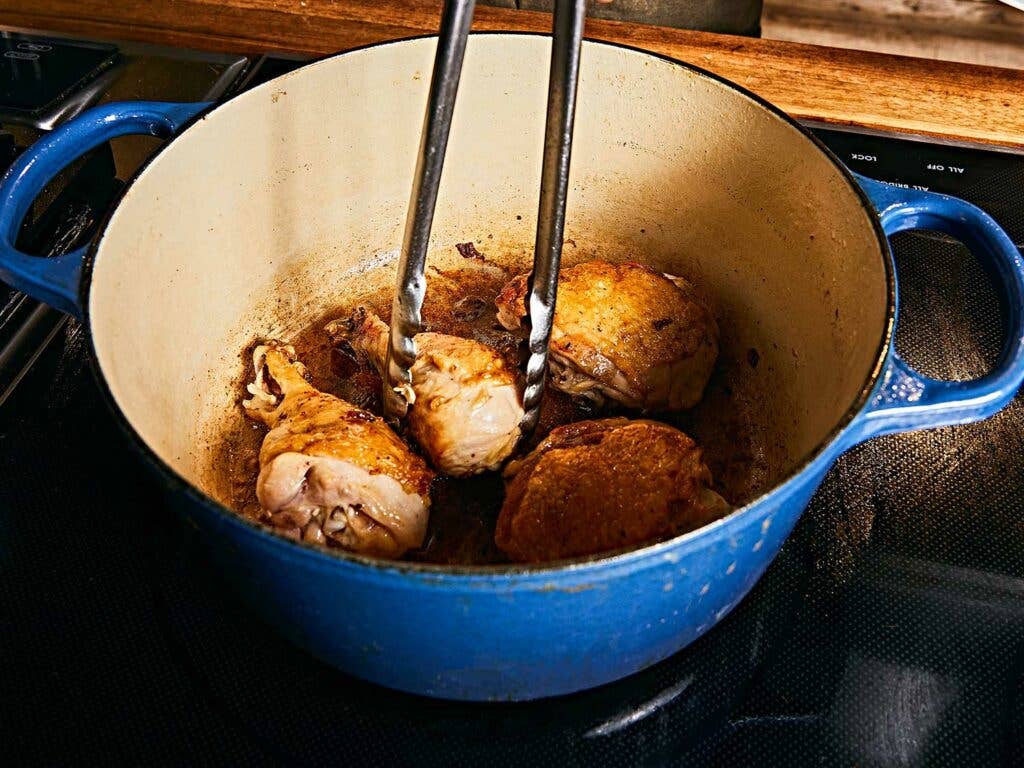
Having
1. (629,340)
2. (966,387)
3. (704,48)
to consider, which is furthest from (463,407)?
(704,48)

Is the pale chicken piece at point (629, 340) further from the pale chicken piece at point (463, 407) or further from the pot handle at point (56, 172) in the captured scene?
the pot handle at point (56, 172)

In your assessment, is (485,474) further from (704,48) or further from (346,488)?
(704,48)

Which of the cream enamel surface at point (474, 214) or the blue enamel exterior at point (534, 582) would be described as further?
the cream enamel surface at point (474, 214)

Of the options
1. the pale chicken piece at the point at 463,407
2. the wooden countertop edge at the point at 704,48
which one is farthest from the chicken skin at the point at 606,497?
the wooden countertop edge at the point at 704,48

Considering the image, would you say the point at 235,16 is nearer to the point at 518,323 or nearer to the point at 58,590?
the point at 518,323

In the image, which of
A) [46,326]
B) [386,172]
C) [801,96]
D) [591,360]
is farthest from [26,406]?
[801,96]

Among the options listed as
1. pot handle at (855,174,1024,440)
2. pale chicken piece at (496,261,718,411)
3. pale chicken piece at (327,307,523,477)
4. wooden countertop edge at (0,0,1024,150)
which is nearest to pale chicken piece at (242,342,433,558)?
pale chicken piece at (327,307,523,477)
